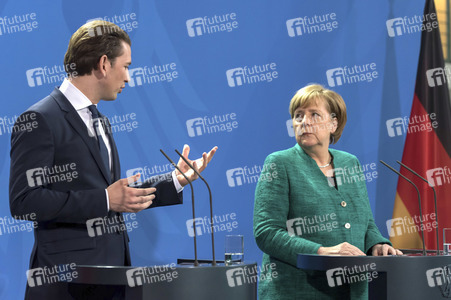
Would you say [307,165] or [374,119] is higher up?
[374,119]

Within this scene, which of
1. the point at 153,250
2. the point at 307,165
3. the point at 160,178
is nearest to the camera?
the point at 160,178

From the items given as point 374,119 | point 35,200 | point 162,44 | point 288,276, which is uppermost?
point 162,44

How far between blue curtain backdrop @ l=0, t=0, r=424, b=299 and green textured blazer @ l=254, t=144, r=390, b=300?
54.8 inches

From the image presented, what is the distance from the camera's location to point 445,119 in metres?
4.27

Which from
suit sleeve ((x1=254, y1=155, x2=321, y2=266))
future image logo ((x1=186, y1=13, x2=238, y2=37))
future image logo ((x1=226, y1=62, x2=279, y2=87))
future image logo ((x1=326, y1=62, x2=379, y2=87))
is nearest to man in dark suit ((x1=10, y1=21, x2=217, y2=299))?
suit sleeve ((x1=254, y1=155, x2=321, y2=266))

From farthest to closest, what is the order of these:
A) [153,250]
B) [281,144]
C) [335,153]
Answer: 1. [281,144]
2. [153,250]
3. [335,153]

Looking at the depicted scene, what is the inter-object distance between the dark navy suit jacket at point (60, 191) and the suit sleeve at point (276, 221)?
1.93 ft

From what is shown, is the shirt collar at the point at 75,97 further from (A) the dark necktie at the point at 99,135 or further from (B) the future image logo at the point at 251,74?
(B) the future image logo at the point at 251,74

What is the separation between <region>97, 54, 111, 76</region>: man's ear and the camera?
2127mm

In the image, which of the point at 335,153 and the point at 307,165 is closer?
the point at 307,165

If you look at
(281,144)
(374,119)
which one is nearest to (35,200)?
(281,144)

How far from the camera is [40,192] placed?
1.85 meters

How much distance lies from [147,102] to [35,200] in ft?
6.39

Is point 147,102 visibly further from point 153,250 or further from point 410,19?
point 410,19
